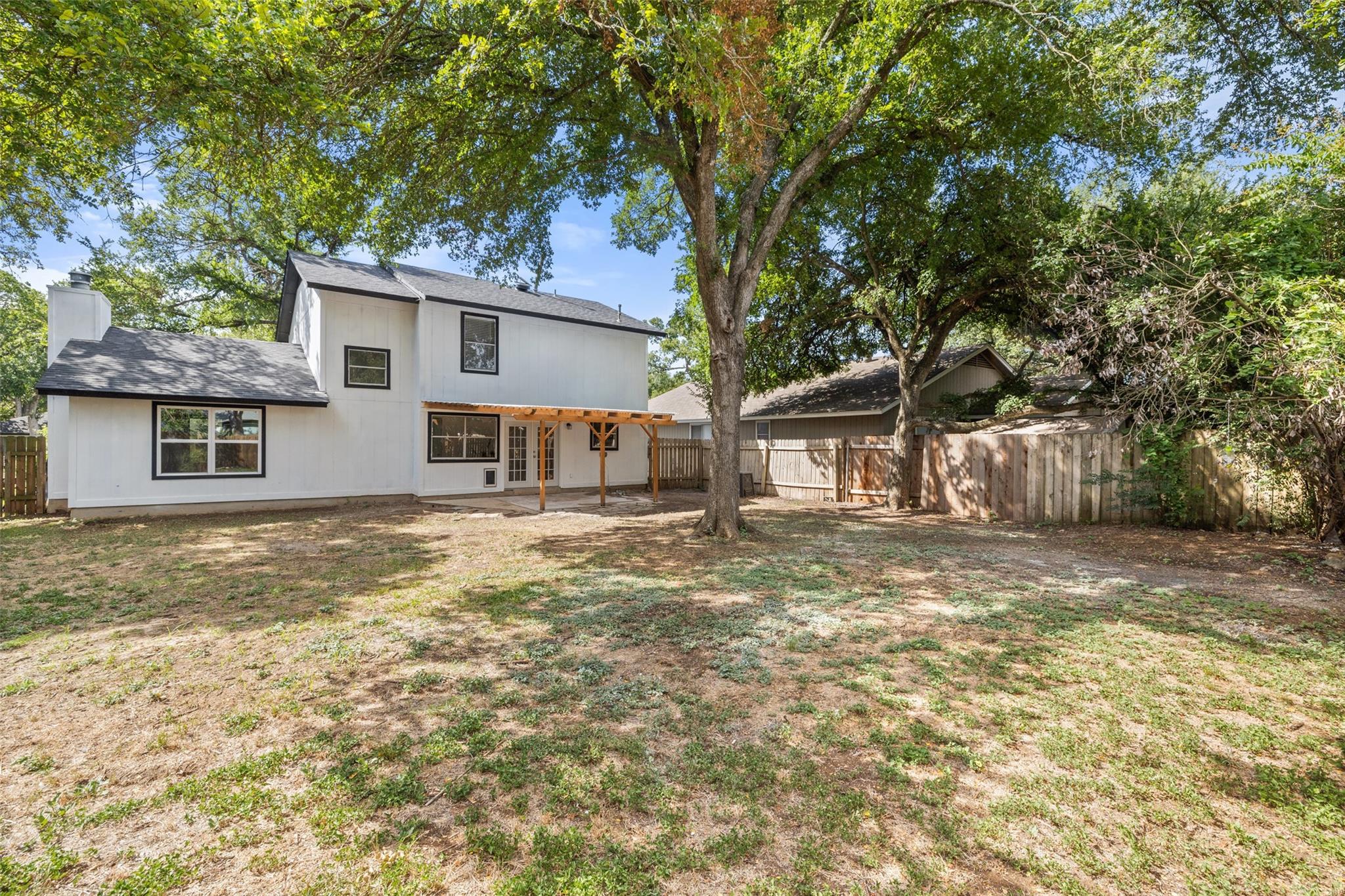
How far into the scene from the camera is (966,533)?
980 cm

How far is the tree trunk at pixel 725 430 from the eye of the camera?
892 cm

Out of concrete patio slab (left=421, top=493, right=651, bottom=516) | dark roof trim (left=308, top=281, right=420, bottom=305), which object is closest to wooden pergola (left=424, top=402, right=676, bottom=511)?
concrete patio slab (left=421, top=493, right=651, bottom=516)

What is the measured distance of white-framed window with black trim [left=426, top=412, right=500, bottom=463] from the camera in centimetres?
1405

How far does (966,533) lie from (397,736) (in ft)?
30.5

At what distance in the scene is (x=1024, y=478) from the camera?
36.2 ft

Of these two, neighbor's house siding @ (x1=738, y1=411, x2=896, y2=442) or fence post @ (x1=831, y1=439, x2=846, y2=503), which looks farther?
neighbor's house siding @ (x1=738, y1=411, x2=896, y2=442)

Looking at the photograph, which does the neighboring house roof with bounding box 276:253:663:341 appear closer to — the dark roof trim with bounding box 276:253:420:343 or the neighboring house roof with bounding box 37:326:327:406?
the dark roof trim with bounding box 276:253:420:343

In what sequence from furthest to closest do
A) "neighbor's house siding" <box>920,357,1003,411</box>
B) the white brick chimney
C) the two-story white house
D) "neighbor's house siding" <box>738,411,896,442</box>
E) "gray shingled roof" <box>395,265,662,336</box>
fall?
"neighbor's house siding" <box>920,357,1003,411</box>, "neighbor's house siding" <box>738,411,896,442</box>, "gray shingled roof" <box>395,265,662,336</box>, the white brick chimney, the two-story white house

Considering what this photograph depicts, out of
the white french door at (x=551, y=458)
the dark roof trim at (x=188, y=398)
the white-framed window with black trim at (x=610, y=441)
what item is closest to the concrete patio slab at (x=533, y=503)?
the white french door at (x=551, y=458)

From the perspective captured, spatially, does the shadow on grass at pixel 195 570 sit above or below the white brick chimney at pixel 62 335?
below

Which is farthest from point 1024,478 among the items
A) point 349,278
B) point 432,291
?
point 349,278

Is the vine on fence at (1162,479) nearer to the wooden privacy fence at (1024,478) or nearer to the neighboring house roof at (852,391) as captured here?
the wooden privacy fence at (1024,478)

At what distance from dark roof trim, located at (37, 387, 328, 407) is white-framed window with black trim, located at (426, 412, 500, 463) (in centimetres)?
241

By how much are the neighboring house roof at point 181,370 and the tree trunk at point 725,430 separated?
29.1ft
